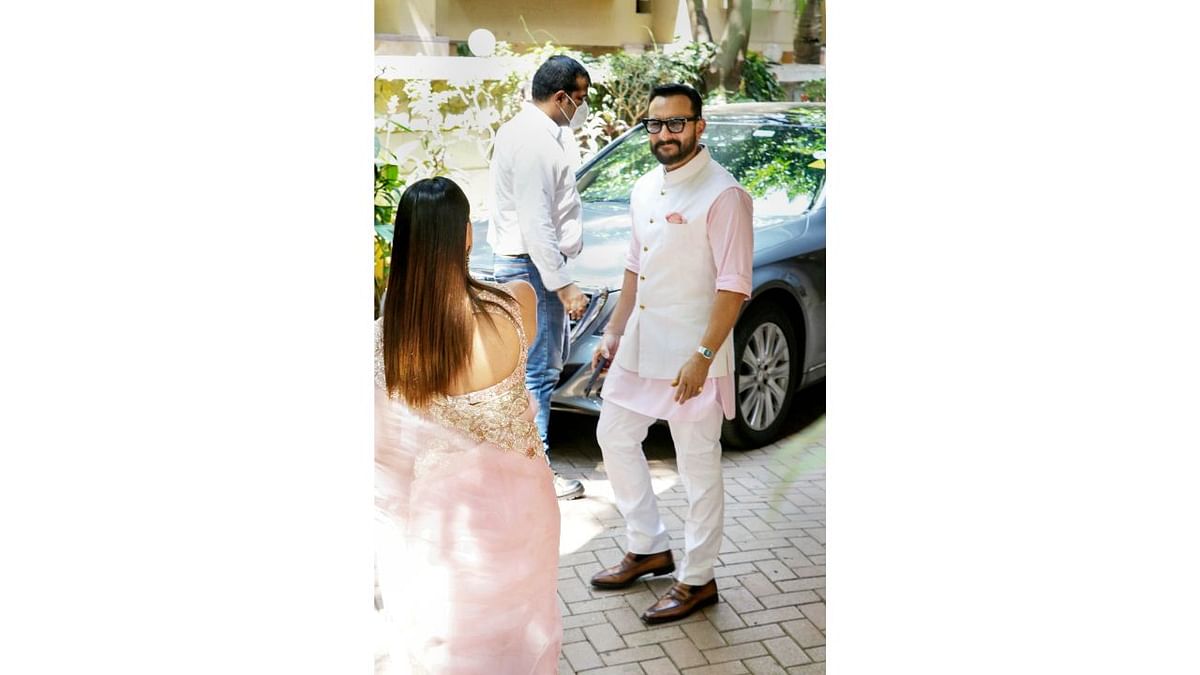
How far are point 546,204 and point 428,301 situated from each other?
1.57 ft

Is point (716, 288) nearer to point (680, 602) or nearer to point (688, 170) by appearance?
point (688, 170)

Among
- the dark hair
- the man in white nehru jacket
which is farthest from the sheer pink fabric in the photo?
the man in white nehru jacket

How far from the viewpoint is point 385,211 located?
11.2 ft

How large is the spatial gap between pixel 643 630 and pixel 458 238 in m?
1.30

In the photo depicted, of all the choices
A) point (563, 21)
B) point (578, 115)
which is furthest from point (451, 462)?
point (563, 21)

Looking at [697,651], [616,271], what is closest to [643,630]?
[697,651]

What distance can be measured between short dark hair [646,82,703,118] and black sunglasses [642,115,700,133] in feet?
0.11

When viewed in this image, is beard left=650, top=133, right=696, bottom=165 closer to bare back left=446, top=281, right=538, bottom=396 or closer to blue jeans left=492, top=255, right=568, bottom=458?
blue jeans left=492, top=255, right=568, bottom=458

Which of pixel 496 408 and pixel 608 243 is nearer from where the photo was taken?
pixel 496 408

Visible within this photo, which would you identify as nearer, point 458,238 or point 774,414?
point 458,238

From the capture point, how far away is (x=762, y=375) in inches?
141

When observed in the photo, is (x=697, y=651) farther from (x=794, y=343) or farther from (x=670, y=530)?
(x=794, y=343)

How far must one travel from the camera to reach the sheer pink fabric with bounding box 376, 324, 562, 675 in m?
3.37

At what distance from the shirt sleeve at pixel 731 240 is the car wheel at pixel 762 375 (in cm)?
13
